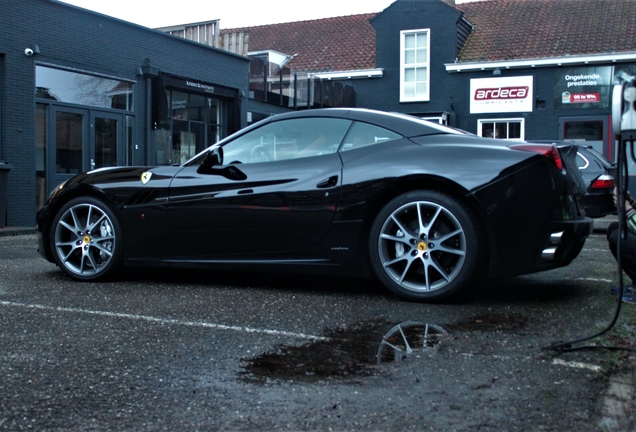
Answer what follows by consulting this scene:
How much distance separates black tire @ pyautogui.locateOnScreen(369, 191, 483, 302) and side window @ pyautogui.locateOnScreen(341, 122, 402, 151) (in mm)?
517

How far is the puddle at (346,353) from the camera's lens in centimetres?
321

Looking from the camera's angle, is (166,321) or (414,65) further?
(414,65)

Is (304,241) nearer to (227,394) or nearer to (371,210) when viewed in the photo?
(371,210)

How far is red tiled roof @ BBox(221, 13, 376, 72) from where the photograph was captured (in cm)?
2780

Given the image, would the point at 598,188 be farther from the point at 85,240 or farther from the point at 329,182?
the point at 85,240

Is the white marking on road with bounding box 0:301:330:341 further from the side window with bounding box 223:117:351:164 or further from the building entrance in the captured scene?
the building entrance

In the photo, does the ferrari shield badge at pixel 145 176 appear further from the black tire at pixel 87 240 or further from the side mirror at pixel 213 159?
the side mirror at pixel 213 159

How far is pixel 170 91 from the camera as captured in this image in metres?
17.7

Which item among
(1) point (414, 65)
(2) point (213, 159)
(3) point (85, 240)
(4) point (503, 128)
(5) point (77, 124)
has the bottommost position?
(3) point (85, 240)

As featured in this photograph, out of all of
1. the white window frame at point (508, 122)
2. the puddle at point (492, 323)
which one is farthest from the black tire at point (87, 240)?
the white window frame at point (508, 122)

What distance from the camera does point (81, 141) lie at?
14.8 meters

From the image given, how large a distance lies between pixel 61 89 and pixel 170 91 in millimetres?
3667

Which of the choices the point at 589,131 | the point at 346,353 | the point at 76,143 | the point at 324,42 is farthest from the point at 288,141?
the point at 324,42

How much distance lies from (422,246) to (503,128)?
20.9m
